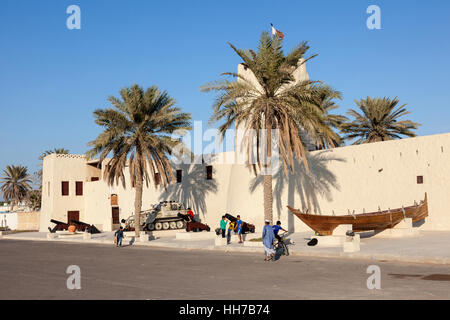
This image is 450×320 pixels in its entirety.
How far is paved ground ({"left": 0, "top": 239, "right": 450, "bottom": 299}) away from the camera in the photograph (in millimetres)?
10031

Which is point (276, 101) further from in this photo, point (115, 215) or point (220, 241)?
point (115, 215)

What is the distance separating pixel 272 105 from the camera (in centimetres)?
2506

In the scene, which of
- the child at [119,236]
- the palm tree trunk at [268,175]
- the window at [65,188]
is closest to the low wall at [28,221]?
the window at [65,188]

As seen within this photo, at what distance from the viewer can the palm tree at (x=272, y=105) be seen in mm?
24484

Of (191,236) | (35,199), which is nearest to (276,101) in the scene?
(191,236)

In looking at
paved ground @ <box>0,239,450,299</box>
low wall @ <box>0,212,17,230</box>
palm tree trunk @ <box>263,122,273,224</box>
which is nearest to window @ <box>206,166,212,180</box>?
palm tree trunk @ <box>263,122,273,224</box>

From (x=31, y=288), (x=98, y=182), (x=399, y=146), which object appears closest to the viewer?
(x=31, y=288)

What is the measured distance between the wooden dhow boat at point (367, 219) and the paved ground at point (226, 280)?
256 inches

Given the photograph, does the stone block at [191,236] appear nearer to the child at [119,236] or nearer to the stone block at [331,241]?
the child at [119,236]

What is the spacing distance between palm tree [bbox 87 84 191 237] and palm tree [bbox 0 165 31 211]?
187 feet

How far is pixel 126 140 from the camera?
32.0 metres

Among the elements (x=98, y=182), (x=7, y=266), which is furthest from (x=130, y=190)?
(x=7, y=266)
